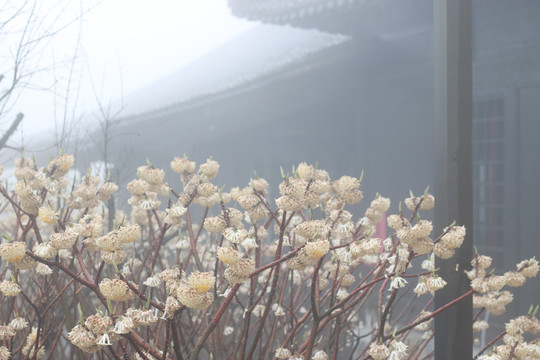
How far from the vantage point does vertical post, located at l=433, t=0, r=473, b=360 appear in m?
1.14

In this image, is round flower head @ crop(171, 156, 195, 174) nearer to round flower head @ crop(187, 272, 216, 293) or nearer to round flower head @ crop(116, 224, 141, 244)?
round flower head @ crop(116, 224, 141, 244)

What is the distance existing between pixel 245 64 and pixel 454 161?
634 centimetres

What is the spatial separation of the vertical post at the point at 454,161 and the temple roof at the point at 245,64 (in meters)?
3.10

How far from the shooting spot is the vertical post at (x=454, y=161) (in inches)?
44.8

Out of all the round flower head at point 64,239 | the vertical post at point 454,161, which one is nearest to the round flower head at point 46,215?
the round flower head at point 64,239

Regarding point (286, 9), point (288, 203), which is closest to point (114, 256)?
point (288, 203)

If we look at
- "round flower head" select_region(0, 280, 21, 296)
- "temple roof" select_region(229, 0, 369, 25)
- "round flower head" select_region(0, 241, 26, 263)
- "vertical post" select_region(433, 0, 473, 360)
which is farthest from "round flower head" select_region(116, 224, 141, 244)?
"temple roof" select_region(229, 0, 369, 25)

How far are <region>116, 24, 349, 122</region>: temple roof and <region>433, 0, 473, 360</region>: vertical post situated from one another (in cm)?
310

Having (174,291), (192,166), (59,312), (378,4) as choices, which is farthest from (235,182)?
(174,291)

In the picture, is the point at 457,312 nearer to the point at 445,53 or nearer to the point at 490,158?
the point at 445,53

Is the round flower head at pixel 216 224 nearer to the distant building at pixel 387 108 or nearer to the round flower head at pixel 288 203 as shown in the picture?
the round flower head at pixel 288 203

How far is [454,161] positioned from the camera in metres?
1.15

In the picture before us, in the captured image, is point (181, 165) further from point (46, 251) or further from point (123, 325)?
point (123, 325)

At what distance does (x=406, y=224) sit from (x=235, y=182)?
5.23 metres
